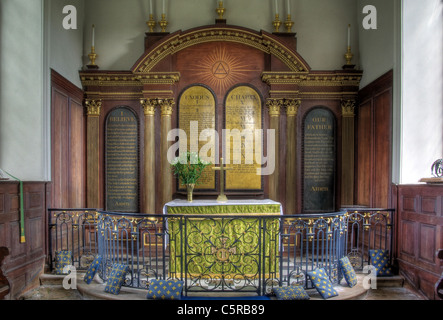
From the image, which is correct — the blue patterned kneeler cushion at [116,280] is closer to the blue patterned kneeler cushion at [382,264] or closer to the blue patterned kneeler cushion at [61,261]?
the blue patterned kneeler cushion at [61,261]

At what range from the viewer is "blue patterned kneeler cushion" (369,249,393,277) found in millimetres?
5586

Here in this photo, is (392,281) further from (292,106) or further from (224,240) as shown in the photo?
(292,106)

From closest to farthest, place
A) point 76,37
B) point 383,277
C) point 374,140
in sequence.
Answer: point 383,277 → point 374,140 → point 76,37

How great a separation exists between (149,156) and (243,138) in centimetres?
221

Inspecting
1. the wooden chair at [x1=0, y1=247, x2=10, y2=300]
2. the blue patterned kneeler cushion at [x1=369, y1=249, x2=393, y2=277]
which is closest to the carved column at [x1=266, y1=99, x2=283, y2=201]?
the blue patterned kneeler cushion at [x1=369, y1=249, x2=393, y2=277]

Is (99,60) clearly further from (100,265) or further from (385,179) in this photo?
(385,179)

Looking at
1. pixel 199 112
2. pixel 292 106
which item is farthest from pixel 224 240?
pixel 292 106

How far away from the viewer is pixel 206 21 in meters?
7.74

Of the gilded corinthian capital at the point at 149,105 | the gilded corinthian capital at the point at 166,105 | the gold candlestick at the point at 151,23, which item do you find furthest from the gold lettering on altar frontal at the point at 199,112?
the gold candlestick at the point at 151,23

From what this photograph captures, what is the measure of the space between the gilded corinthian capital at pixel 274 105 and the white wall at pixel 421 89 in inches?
101

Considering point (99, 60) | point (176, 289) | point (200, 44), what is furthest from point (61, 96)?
point (176, 289)

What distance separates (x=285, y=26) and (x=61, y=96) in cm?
521

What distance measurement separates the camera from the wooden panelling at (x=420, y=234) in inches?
191

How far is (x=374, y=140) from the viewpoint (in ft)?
22.4
